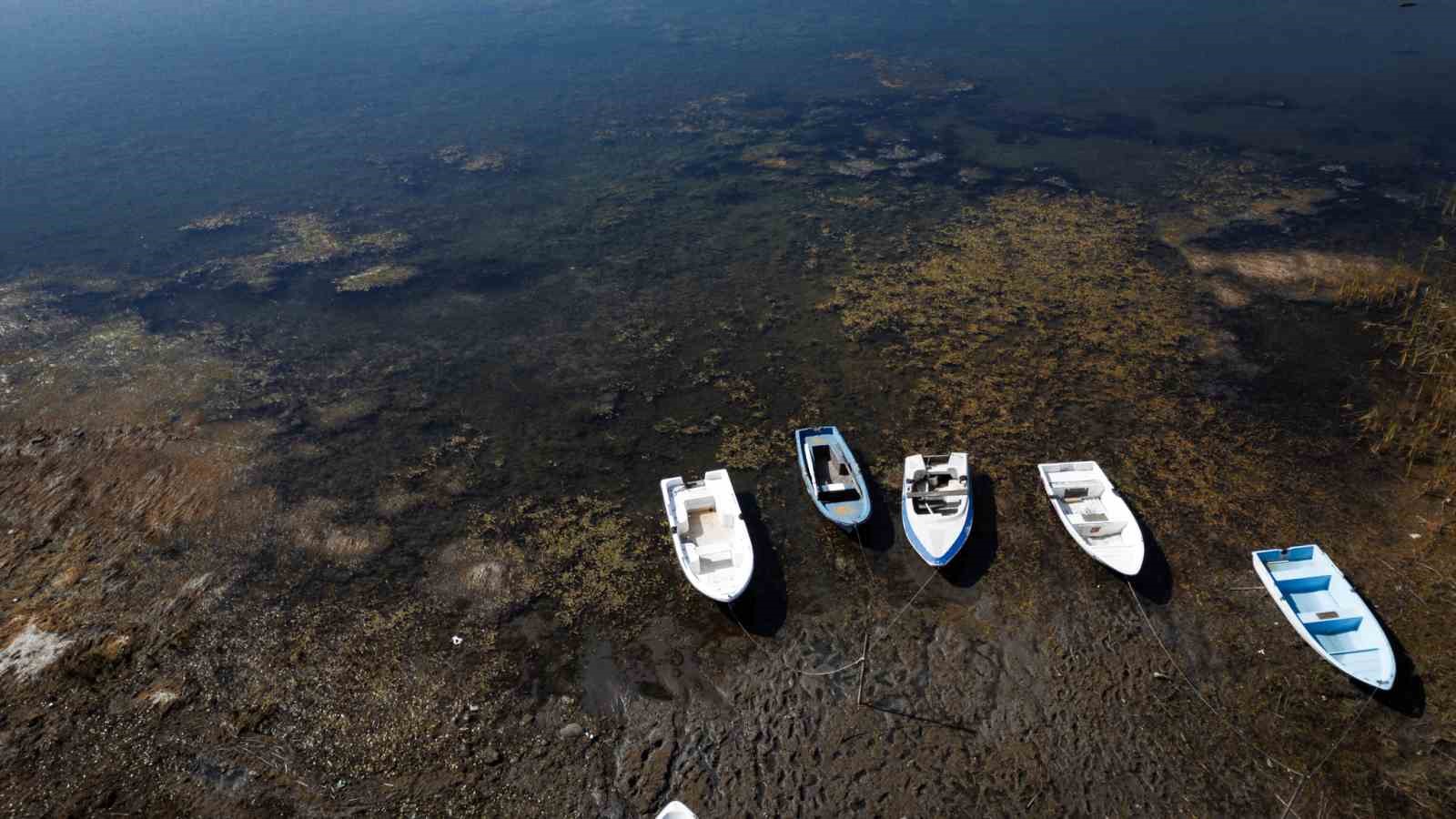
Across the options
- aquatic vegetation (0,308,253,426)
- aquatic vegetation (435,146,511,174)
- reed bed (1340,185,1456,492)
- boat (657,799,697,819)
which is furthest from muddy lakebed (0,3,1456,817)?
aquatic vegetation (435,146,511,174)

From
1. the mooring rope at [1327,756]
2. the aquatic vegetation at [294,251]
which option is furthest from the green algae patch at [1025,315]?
the aquatic vegetation at [294,251]

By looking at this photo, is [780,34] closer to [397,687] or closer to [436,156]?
[436,156]

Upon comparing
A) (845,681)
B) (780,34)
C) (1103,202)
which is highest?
(780,34)

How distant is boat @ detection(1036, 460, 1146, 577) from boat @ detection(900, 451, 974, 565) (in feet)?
5.39

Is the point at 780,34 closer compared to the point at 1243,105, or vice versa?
the point at 1243,105

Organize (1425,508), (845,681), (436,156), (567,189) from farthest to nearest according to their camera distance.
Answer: (436,156), (567,189), (1425,508), (845,681)

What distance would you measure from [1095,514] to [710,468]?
7.40 metres

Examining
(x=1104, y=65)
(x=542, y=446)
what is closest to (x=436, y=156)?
(x=542, y=446)

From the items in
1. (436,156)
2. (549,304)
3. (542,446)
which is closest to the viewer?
(542,446)

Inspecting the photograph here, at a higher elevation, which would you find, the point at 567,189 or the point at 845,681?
the point at 567,189

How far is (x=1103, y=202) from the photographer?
84.5ft

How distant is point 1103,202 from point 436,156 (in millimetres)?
25487

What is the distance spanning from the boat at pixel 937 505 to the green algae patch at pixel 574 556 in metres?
4.58

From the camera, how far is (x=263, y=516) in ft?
48.9
